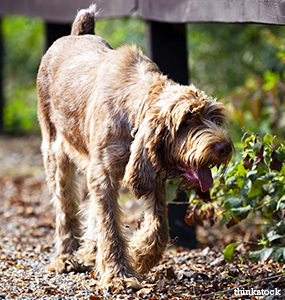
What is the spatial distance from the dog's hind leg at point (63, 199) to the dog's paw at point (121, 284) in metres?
1.01

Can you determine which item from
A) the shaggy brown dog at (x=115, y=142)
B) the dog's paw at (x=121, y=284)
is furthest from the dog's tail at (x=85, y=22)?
the dog's paw at (x=121, y=284)

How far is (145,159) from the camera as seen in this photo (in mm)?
3721

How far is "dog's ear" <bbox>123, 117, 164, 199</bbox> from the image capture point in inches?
145

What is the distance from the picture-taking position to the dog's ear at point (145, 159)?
3.69 meters

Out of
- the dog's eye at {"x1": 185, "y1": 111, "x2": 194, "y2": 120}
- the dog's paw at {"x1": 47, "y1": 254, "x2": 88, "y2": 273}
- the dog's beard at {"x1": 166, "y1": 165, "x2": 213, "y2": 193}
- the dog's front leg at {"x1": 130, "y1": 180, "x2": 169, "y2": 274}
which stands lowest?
the dog's paw at {"x1": 47, "y1": 254, "x2": 88, "y2": 273}

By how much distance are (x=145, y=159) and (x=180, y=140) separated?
0.29 metres

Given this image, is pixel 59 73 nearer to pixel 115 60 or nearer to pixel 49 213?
pixel 115 60

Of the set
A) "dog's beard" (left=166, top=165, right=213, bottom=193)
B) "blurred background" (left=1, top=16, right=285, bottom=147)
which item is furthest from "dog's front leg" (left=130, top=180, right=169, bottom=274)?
"blurred background" (left=1, top=16, right=285, bottom=147)

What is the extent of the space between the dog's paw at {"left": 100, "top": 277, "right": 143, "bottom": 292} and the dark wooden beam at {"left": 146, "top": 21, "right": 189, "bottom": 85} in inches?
98.3

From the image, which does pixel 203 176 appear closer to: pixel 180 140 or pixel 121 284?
pixel 180 140

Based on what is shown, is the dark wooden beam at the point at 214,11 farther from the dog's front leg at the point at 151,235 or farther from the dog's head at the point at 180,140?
the dog's front leg at the point at 151,235

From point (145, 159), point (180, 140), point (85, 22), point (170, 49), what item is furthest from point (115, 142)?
point (170, 49)

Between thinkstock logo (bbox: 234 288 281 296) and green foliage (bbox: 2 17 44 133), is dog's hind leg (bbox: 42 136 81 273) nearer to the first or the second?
thinkstock logo (bbox: 234 288 281 296)

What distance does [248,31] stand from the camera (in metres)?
9.99
